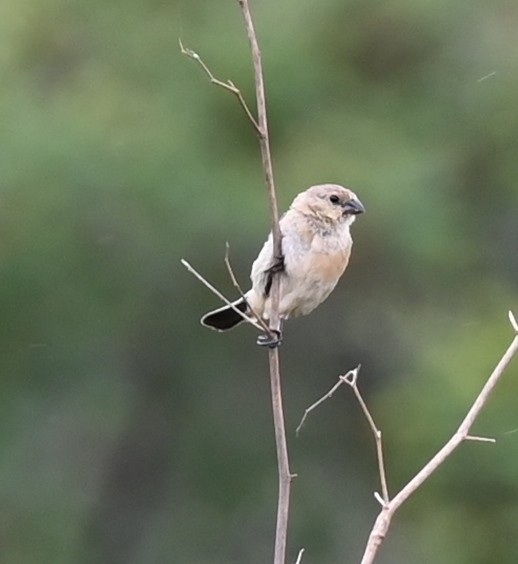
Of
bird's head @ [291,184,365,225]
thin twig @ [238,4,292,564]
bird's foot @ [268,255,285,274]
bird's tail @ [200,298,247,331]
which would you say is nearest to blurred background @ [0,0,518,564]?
bird's tail @ [200,298,247,331]

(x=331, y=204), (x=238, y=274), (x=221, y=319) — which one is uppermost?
(x=331, y=204)

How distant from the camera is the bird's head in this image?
4.81 m

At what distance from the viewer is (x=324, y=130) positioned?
34.7ft

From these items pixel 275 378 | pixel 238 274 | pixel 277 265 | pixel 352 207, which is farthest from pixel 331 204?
pixel 238 274

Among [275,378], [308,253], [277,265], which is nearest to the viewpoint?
[275,378]

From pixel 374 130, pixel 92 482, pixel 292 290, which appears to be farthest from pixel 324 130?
pixel 292 290

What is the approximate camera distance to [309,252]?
466 cm

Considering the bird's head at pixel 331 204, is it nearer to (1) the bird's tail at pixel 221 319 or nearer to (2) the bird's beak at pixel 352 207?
(2) the bird's beak at pixel 352 207

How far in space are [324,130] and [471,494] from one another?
2.51m

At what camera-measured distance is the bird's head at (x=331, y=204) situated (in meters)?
4.81

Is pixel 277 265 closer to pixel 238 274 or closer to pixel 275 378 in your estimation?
pixel 275 378

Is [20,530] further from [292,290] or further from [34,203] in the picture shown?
[292,290]

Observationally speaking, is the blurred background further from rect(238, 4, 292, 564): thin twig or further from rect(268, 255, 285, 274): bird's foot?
rect(238, 4, 292, 564): thin twig

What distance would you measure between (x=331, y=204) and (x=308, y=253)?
0.25m
